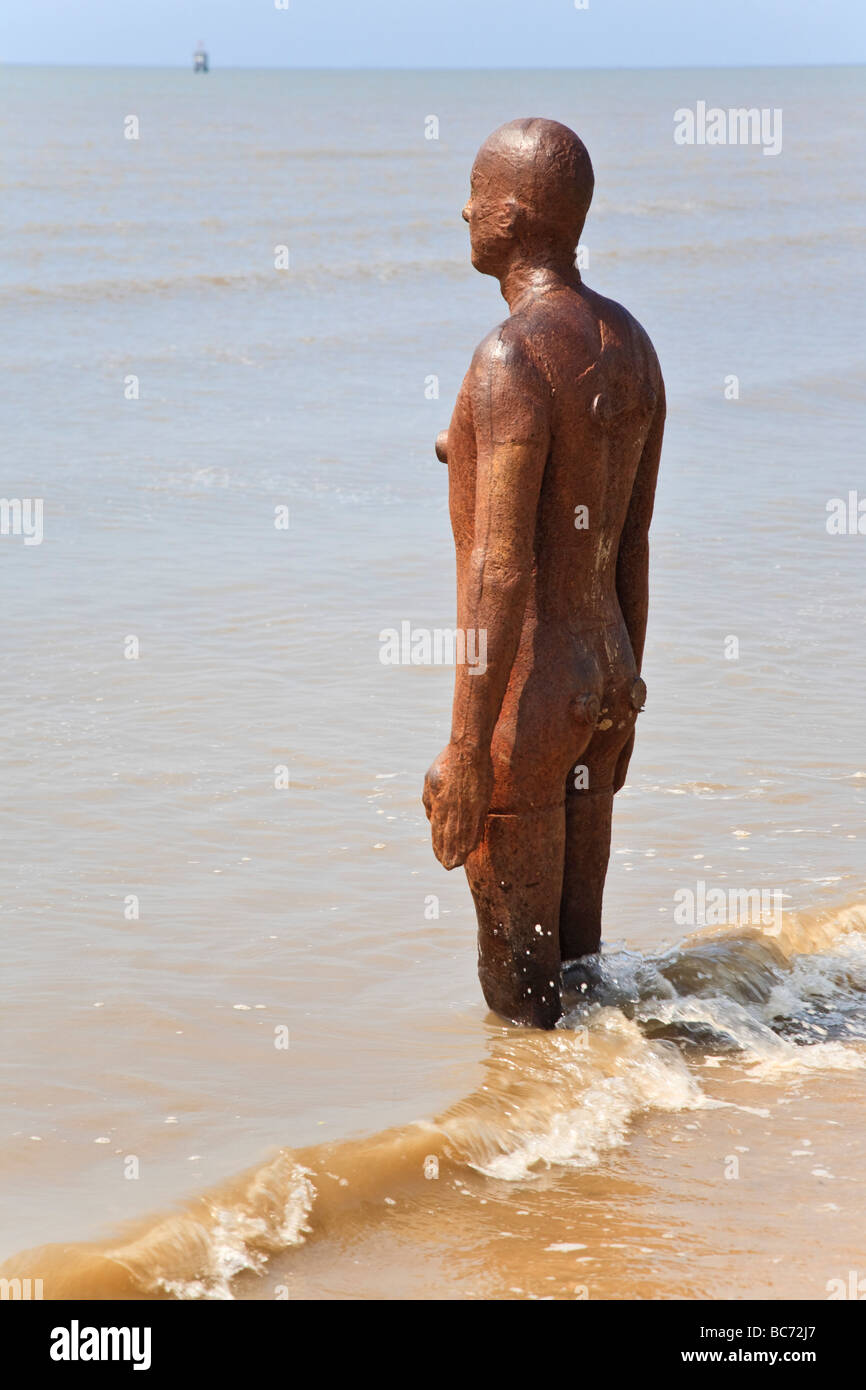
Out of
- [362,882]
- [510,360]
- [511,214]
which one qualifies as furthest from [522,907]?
[511,214]

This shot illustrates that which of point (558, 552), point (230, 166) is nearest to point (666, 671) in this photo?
point (558, 552)

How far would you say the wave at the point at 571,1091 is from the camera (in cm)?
334

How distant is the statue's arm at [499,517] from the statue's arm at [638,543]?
1.30 ft

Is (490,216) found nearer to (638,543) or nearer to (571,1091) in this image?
(638,543)

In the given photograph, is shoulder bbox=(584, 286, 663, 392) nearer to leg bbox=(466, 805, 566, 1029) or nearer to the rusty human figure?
the rusty human figure

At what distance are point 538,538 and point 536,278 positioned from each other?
591mm

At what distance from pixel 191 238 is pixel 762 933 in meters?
20.3

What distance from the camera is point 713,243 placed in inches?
1018

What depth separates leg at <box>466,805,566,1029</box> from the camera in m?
3.98

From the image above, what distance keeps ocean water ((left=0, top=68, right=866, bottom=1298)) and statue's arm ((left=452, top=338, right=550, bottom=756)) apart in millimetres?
995

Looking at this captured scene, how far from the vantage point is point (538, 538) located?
3.86m

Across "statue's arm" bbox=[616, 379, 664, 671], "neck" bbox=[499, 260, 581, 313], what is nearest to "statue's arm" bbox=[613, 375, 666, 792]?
"statue's arm" bbox=[616, 379, 664, 671]
